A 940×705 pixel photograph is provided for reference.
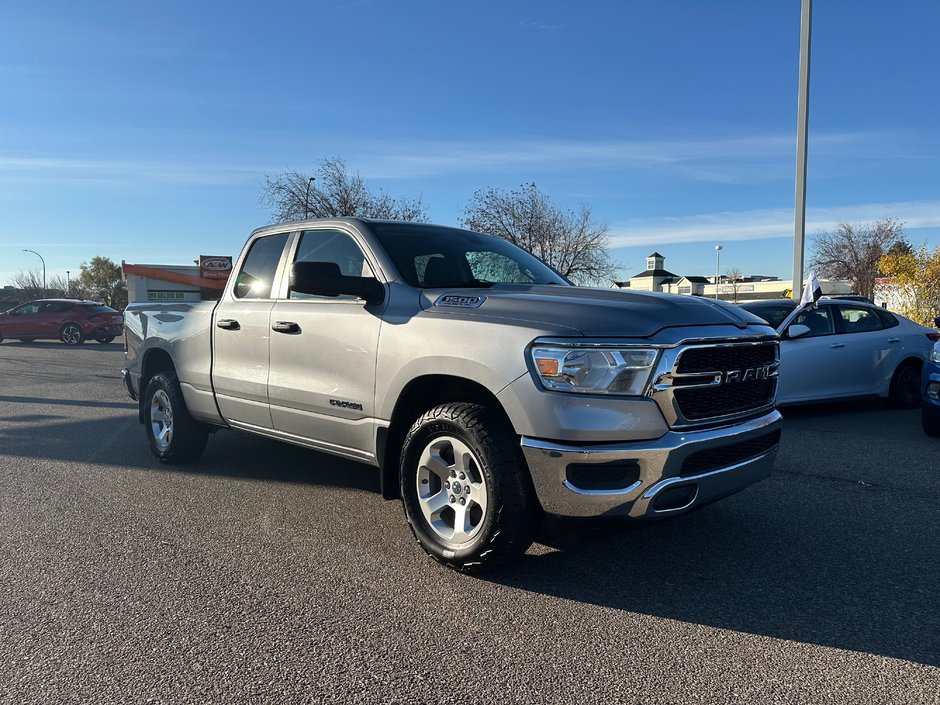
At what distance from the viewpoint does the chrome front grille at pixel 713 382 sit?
3367 mm

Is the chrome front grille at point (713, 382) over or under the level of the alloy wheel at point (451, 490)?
over

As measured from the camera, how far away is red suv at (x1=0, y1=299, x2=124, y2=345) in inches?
958

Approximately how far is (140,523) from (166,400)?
67.8 inches

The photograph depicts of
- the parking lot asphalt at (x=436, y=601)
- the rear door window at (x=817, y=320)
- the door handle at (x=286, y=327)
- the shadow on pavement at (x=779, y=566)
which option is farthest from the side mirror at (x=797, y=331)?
the door handle at (x=286, y=327)

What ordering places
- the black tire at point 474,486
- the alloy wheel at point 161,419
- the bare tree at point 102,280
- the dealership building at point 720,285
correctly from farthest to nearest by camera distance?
1. the bare tree at point 102,280
2. the dealership building at point 720,285
3. the alloy wheel at point 161,419
4. the black tire at point 474,486

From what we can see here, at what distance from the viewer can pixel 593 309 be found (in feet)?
11.5

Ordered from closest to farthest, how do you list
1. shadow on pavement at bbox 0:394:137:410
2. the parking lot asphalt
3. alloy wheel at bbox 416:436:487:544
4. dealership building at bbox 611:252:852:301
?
the parking lot asphalt
alloy wheel at bbox 416:436:487:544
shadow on pavement at bbox 0:394:137:410
dealership building at bbox 611:252:852:301

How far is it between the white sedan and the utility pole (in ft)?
13.2

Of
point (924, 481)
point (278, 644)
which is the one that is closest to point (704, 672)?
point (278, 644)

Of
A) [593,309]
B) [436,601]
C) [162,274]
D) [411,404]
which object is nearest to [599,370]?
[593,309]

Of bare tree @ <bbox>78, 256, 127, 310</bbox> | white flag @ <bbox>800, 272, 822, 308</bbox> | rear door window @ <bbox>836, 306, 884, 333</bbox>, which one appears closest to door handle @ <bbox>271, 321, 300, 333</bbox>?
white flag @ <bbox>800, 272, 822, 308</bbox>

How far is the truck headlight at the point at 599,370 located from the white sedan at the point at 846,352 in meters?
5.59

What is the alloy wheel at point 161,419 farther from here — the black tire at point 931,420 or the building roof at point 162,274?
the building roof at point 162,274

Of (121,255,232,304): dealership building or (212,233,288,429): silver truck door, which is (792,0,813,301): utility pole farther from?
(121,255,232,304): dealership building
